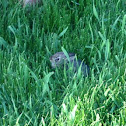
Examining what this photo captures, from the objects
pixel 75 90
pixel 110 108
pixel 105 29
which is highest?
pixel 105 29

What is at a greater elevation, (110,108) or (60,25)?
(60,25)

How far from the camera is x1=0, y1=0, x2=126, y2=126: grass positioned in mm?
1998

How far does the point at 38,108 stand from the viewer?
2.10 metres

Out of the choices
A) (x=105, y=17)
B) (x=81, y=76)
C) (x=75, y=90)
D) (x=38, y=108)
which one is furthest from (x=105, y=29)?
(x=38, y=108)

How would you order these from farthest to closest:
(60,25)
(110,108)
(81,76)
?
1. (60,25)
2. (81,76)
3. (110,108)

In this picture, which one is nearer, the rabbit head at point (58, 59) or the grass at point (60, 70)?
the grass at point (60, 70)

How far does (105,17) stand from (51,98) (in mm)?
1045

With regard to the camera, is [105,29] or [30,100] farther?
[105,29]

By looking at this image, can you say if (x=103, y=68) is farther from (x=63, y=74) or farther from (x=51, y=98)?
(x=51, y=98)

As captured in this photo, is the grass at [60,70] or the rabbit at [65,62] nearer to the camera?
the grass at [60,70]

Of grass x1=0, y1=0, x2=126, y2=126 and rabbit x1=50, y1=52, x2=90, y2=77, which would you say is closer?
grass x1=0, y1=0, x2=126, y2=126

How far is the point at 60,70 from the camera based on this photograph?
2.34 meters

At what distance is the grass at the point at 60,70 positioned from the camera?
78.7 inches

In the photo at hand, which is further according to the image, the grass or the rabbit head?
the rabbit head
